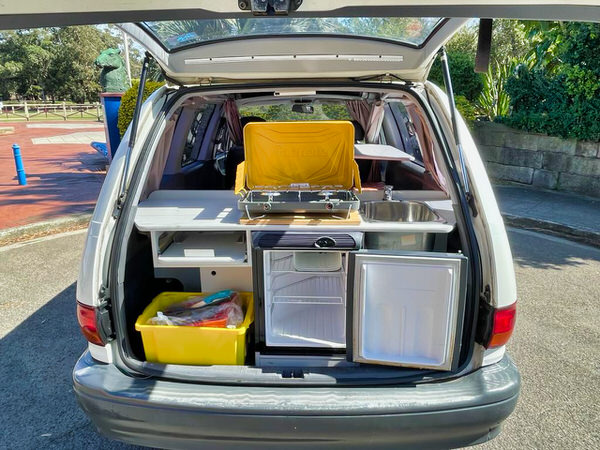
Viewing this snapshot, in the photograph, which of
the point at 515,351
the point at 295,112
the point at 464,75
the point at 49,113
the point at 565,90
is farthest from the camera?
the point at 49,113

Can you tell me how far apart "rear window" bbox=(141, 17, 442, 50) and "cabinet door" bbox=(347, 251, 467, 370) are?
40.8 inches

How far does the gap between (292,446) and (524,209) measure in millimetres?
5679

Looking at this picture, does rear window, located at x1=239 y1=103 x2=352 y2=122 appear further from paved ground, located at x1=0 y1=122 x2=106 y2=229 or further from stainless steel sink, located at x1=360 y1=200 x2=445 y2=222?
paved ground, located at x1=0 y1=122 x2=106 y2=229

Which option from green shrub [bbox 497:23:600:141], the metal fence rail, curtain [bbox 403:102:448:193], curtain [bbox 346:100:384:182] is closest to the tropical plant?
green shrub [bbox 497:23:600:141]

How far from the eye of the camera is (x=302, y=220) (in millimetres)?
2053

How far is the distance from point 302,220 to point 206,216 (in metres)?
0.50

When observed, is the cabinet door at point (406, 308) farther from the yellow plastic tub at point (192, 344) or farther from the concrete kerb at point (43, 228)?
the concrete kerb at point (43, 228)

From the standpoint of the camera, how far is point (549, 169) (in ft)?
23.9

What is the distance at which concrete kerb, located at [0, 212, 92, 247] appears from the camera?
17.6ft

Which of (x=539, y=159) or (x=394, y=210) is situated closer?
(x=394, y=210)

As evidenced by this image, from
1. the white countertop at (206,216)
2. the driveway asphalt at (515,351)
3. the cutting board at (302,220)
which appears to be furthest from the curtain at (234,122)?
the cutting board at (302,220)

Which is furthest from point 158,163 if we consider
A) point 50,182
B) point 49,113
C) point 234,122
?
point 49,113

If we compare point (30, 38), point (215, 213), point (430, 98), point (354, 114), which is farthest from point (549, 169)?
point (30, 38)

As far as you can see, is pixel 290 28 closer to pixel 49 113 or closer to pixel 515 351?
pixel 515 351
